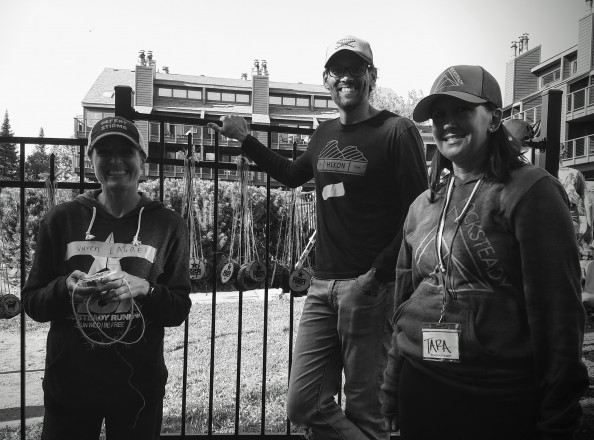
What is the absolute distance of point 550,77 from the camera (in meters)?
31.2

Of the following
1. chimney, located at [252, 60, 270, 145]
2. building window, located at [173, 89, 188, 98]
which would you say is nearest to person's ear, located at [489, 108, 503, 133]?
chimney, located at [252, 60, 270, 145]

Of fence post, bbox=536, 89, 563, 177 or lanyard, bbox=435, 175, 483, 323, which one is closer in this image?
lanyard, bbox=435, 175, 483, 323

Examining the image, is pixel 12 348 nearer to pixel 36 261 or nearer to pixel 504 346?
pixel 36 261

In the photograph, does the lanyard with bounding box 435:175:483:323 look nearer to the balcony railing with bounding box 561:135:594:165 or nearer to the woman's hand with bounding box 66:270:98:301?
the woman's hand with bounding box 66:270:98:301

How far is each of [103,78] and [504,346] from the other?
130ft

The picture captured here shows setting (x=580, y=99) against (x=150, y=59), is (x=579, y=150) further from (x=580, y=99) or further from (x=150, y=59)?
(x=150, y=59)

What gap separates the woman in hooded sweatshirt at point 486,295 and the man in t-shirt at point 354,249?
0.52 metres

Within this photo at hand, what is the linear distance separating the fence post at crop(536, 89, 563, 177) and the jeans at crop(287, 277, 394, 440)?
176 cm

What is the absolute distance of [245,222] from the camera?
305 cm

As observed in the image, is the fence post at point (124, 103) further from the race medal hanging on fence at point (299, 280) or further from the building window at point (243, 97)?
the building window at point (243, 97)

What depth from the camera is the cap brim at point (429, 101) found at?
1601 millimetres

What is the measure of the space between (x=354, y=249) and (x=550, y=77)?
112 ft

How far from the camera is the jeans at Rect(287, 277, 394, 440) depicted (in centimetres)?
233

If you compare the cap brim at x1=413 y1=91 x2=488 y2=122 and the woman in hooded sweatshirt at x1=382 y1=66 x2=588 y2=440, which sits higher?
the cap brim at x1=413 y1=91 x2=488 y2=122
